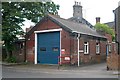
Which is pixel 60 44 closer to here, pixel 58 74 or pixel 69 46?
pixel 69 46

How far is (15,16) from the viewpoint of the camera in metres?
31.4

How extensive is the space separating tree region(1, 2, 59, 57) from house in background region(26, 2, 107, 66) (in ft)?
5.64

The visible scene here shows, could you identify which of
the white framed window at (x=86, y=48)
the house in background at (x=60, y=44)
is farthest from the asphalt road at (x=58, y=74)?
the white framed window at (x=86, y=48)

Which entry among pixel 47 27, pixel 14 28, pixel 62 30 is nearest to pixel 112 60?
pixel 62 30

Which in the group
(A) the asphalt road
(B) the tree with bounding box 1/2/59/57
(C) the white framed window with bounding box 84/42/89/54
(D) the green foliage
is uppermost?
(B) the tree with bounding box 1/2/59/57

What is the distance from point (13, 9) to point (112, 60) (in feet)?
46.9

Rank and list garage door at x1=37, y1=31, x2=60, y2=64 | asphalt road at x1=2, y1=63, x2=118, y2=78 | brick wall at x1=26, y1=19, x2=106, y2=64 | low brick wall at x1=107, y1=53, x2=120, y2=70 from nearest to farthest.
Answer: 1. asphalt road at x1=2, y1=63, x2=118, y2=78
2. low brick wall at x1=107, y1=53, x2=120, y2=70
3. brick wall at x1=26, y1=19, x2=106, y2=64
4. garage door at x1=37, y1=31, x2=60, y2=64

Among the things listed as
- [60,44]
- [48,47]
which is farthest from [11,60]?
[60,44]

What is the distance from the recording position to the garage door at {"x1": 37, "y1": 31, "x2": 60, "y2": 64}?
30.7 m

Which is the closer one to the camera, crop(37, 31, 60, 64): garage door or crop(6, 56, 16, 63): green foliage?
crop(37, 31, 60, 64): garage door

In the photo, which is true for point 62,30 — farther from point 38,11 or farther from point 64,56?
point 38,11

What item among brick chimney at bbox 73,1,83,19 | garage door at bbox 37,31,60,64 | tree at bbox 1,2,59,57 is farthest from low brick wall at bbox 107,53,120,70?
brick chimney at bbox 73,1,83,19

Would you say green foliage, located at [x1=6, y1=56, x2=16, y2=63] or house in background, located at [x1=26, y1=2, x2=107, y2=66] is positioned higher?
house in background, located at [x1=26, y1=2, x2=107, y2=66]

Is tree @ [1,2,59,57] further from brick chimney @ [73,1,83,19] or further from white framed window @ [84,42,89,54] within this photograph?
brick chimney @ [73,1,83,19]
